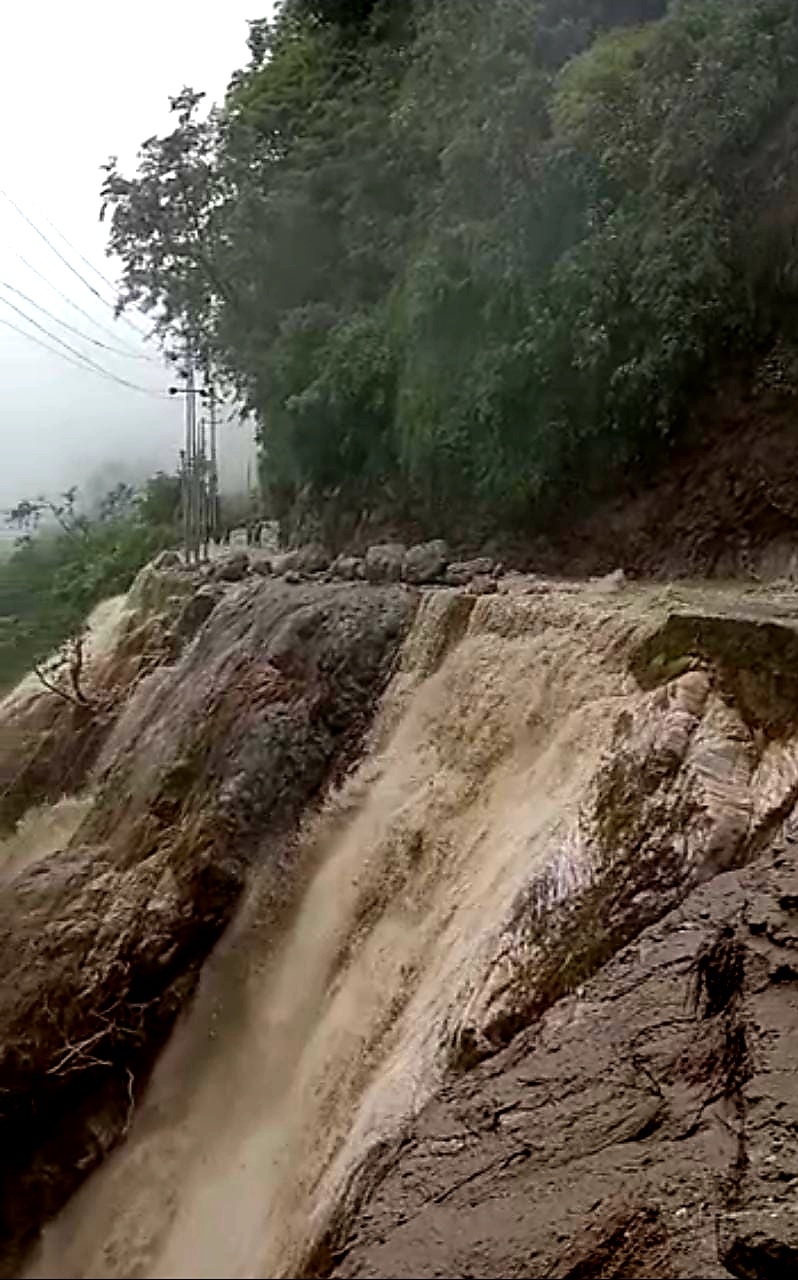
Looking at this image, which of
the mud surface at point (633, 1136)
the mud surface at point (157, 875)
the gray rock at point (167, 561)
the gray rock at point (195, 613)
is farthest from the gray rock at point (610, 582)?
the gray rock at point (167, 561)

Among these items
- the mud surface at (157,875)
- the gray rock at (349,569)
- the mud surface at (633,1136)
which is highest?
the mud surface at (633,1136)

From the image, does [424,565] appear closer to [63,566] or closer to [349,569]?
[349,569]

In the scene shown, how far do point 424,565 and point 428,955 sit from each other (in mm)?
5143

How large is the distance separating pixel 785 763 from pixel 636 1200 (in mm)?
2091

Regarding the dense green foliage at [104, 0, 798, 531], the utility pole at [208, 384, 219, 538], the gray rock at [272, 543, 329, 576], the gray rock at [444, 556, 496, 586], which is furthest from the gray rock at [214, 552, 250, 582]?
the utility pole at [208, 384, 219, 538]

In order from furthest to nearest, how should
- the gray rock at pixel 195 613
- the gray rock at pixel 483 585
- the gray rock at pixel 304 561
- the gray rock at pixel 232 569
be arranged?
the gray rock at pixel 232 569 < the gray rock at pixel 304 561 < the gray rock at pixel 195 613 < the gray rock at pixel 483 585

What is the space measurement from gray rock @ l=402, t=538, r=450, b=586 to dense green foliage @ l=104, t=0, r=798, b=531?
0.88 metres

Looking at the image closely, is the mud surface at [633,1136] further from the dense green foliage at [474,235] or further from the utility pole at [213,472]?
the utility pole at [213,472]

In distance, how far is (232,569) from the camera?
14773 mm

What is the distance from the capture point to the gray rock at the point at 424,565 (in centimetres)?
1061

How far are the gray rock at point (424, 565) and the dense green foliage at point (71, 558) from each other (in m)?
9.27

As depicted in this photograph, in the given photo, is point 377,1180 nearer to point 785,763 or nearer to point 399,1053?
point 399,1053

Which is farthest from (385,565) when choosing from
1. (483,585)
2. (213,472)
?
(213,472)

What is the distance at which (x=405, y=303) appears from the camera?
13.0 meters
